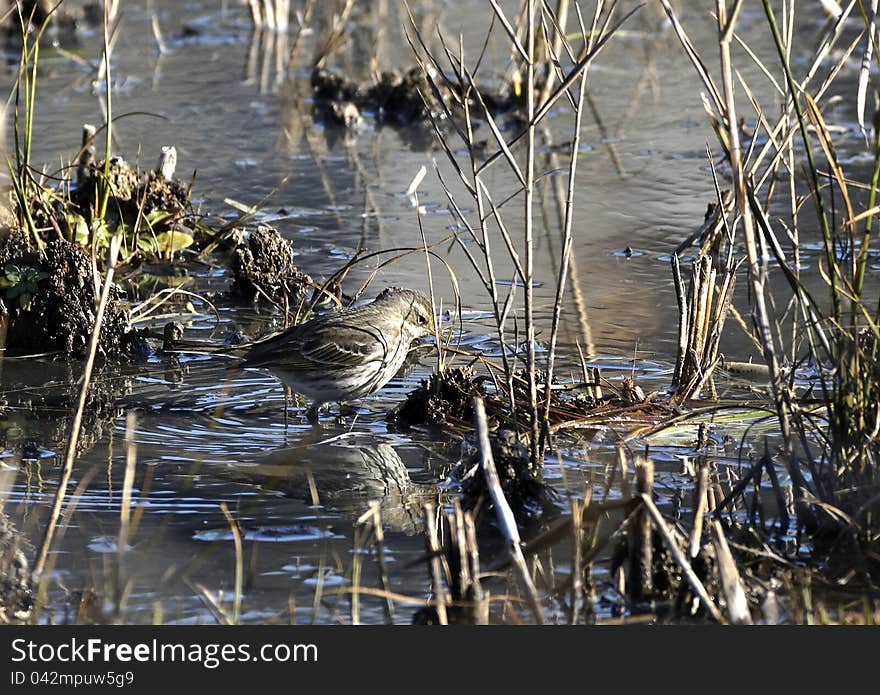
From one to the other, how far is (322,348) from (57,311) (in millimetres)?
1730

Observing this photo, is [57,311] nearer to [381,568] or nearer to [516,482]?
[516,482]

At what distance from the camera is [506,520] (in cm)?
436

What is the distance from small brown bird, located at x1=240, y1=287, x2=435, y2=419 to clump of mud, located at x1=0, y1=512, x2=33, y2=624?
192 cm

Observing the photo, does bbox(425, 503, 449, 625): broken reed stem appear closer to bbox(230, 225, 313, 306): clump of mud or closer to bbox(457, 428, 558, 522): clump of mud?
bbox(457, 428, 558, 522): clump of mud

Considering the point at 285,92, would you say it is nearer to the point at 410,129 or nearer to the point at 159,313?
the point at 410,129

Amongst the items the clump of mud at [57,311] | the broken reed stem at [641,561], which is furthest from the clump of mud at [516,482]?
the clump of mud at [57,311]

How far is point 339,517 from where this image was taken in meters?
5.32

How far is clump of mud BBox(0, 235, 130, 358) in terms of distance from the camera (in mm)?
7344

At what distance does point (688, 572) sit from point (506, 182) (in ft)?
24.7

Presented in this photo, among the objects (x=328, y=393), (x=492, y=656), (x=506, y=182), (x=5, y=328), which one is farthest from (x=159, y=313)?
(x=492, y=656)

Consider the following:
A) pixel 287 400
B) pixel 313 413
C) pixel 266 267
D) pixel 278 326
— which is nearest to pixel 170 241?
pixel 266 267

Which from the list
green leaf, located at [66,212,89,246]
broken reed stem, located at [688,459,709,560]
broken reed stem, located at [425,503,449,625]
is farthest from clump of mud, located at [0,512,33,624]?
green leaf, located at [66,212,89,246]

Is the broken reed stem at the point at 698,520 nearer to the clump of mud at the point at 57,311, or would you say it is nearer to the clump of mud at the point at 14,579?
the clump of mud at the point at 14,579

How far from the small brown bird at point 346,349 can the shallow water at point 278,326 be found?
185 mm
